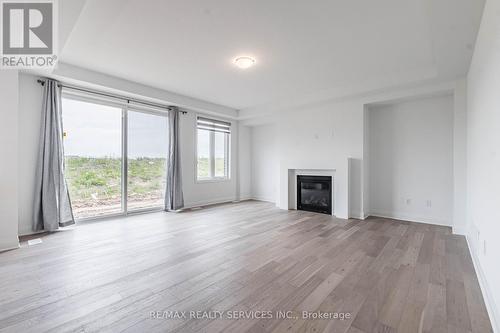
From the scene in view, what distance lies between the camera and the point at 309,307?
1768 mm

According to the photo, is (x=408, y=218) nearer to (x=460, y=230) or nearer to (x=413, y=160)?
(x=460, y=230)

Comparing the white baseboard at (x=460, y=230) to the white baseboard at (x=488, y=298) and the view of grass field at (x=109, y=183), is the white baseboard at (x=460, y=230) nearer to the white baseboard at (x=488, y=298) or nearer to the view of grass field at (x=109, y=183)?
the white baseboard at (x=488, y=298)

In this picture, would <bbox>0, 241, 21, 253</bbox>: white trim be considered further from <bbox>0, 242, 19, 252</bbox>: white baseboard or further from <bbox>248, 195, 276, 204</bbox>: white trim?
<bbox>248, 195, 276, 204</bbox>: white trim

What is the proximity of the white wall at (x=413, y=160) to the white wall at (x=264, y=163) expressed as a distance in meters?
2.66

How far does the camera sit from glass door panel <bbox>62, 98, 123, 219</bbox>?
4062 millimetres

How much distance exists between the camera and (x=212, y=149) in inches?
254

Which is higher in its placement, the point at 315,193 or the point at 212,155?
the point at 212,155

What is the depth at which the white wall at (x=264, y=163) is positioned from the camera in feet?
22.4

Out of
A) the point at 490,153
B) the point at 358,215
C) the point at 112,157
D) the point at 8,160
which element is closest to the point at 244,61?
the point at 490,153

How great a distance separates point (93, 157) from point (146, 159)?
1.00 m

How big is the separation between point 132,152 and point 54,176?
1395 mm

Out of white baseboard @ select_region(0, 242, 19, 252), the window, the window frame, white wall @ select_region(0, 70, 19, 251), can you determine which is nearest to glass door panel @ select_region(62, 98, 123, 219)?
white wall @ select_region(0, 70, 19, 251)

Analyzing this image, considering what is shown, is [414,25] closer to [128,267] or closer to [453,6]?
[453,6]

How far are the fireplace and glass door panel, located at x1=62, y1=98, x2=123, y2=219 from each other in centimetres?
394
